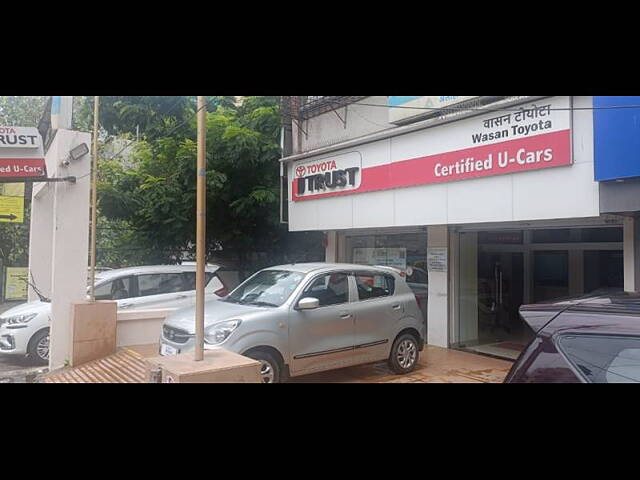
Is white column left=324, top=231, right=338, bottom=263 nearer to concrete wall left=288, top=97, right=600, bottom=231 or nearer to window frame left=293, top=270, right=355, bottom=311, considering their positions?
concrete wall left=288, top=97, right=600, bottom=231

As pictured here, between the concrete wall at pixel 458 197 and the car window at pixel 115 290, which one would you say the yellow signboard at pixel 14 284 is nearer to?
the car window at pixel 115 290

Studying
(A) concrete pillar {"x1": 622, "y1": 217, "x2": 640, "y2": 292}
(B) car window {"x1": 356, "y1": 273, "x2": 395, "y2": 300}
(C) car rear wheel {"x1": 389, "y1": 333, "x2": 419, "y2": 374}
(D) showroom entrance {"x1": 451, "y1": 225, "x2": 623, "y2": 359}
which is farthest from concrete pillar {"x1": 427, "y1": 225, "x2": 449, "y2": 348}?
(A) concrete pillar {"x1": 622, "y1": 217, "x2": 640, "y2": 292}

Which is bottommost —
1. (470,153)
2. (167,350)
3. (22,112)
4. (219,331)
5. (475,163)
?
(167,350)

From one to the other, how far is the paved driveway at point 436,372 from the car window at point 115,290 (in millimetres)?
4286

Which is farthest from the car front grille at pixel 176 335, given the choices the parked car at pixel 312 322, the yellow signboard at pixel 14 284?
the yellow signboard at pixel 14 284

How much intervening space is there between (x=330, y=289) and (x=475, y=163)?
2904mm

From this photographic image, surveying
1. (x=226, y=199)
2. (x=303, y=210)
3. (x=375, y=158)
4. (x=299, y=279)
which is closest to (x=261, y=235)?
(x=226, y=199)

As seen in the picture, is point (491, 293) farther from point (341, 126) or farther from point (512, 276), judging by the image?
point (341, 126)

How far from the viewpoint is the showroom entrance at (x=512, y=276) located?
944cm

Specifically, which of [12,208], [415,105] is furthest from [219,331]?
[12,208]

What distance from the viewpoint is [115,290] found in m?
9.97

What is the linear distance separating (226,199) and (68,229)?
14.3 feet

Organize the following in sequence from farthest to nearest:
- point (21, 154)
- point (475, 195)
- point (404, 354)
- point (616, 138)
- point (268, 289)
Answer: point (21, 154) → point (475, 195) → point (404, 354) → point (268, 289) → point (616, 138)

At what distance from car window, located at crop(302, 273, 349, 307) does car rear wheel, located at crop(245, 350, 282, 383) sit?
98 cm
